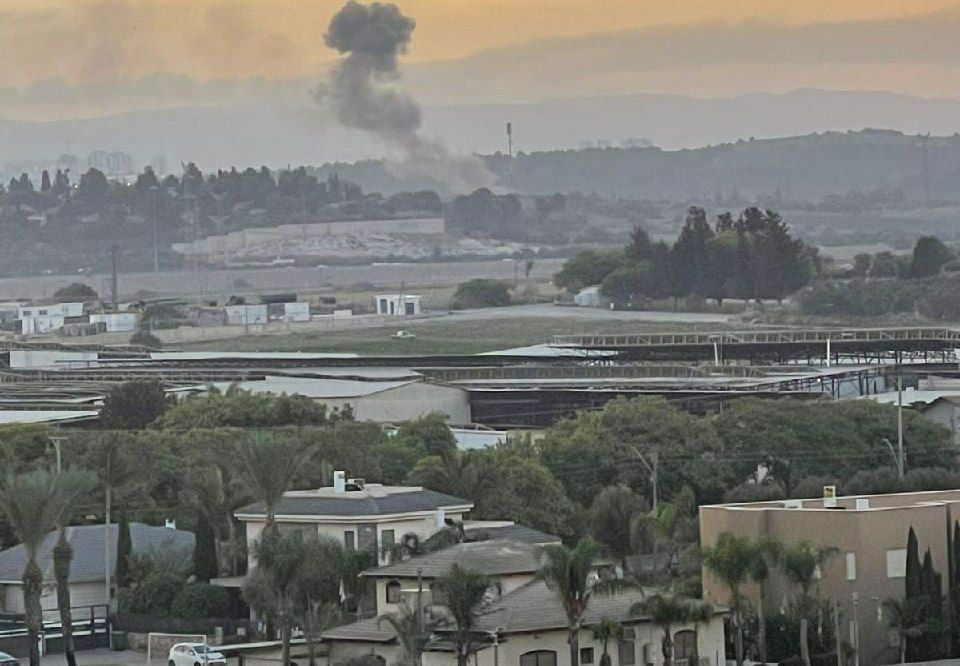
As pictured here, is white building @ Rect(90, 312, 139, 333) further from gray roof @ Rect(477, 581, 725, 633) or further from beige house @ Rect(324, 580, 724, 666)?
gray roof @ Rect(477, 581, 725, 633)

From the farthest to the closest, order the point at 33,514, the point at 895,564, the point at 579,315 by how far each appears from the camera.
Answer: the point at 579,315, the point at 895,564, the point at 33,514

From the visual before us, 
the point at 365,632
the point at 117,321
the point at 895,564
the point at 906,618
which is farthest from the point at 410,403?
the point at 117,321

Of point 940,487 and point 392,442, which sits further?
point 392,442

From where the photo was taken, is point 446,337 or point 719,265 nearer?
point 446,337

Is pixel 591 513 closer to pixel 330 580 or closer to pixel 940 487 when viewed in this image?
pixel 940 487

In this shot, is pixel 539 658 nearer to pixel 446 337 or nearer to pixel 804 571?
pixel 804 571

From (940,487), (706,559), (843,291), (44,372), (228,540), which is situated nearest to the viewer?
(706,559)

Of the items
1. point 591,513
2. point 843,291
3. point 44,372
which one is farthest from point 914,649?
point 843,291

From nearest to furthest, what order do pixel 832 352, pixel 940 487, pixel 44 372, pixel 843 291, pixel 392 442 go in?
1. pixel 940 487
2. pixel 392 442
3. pixel 832 352
4. pixel 44 372
5. pixel 843 291
